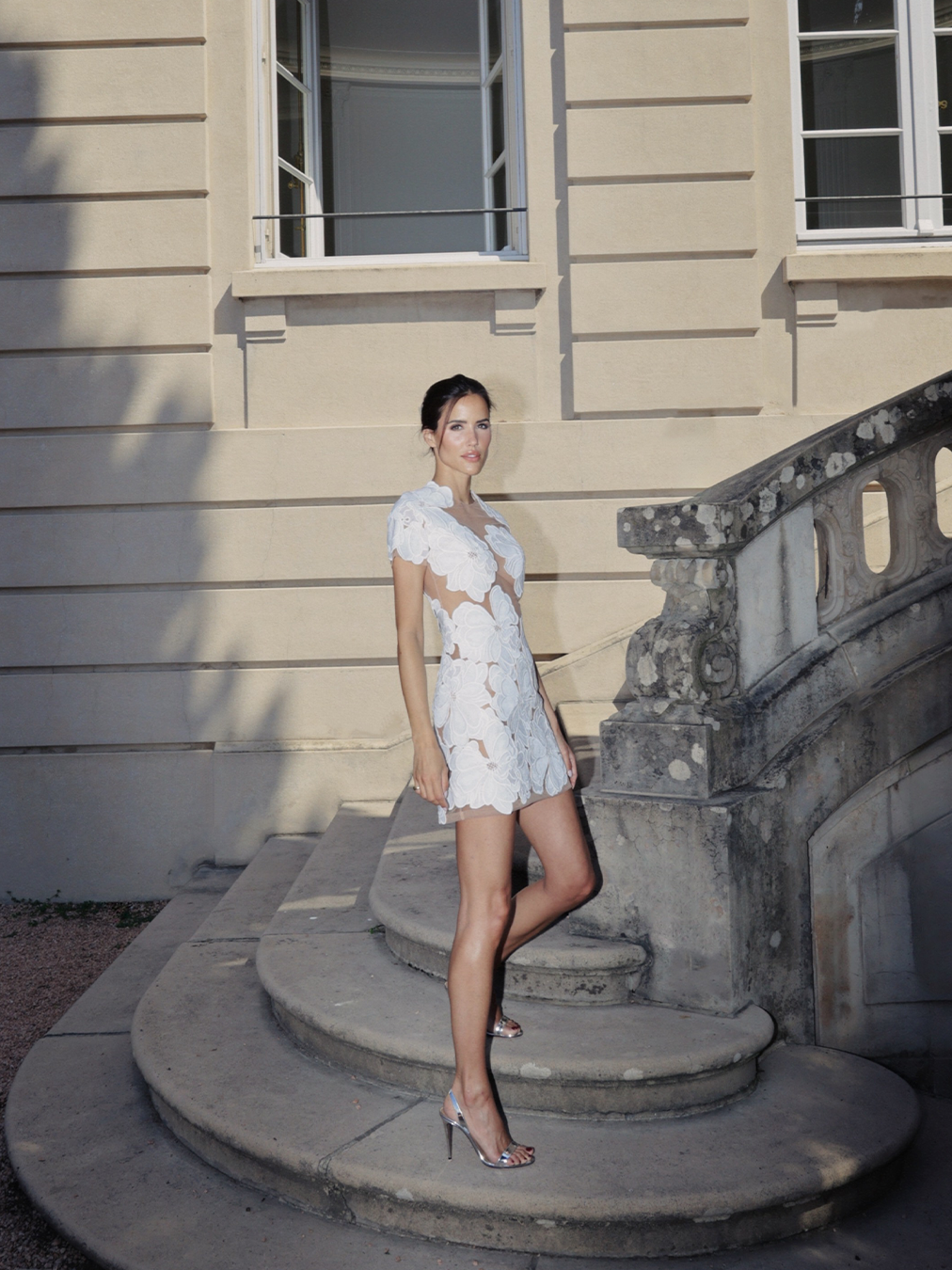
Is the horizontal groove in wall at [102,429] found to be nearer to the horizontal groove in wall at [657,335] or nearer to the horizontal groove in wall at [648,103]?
the horizontal groove in wall at [657,335]

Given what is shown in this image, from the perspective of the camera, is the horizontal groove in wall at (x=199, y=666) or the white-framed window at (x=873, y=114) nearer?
the horizontal groove in wall at (x=199, y=666)

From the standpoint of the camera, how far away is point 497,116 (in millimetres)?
6316

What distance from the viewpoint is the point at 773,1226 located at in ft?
8.29

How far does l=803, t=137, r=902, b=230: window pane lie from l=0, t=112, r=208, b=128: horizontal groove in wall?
3728 mm

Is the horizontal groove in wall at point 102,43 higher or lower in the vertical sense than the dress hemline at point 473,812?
higher

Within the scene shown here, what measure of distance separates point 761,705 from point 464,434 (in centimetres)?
124

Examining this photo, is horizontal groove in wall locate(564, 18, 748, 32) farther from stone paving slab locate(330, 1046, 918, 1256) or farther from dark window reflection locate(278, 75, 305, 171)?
stone paving slab locate(330, 1046, 918, 1256)

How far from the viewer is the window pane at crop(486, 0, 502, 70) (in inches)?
247

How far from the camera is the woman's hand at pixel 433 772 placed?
272 centimetres

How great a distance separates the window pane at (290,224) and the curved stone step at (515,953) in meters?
3.93


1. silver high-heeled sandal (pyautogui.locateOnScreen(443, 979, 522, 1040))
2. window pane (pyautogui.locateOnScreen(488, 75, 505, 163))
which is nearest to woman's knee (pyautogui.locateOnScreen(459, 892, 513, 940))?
silver high-heeled sandal (pyautogui.locateOnScreen(443, 979, 522, 1040))

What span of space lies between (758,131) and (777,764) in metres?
3.95

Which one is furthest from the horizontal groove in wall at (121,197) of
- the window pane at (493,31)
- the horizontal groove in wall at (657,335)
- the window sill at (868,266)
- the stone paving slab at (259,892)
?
the stone paving slab at (259,892)

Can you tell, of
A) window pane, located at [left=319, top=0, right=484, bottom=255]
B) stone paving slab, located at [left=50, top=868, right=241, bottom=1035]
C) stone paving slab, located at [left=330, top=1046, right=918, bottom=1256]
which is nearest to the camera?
stone paving slab, located at [left=330, top=1046, right=918, bottom=1256]
